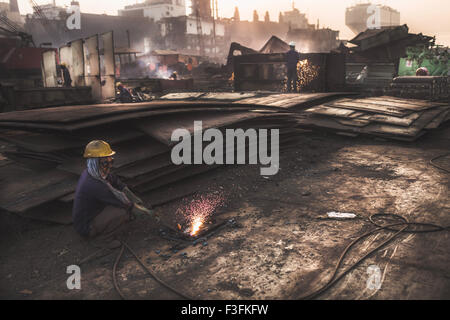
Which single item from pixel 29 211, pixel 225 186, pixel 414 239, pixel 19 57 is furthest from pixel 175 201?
pixel 19 57

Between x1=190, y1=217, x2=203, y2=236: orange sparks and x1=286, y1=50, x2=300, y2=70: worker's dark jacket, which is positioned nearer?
x1=190, y1=217, x2=203, y2=236: orange sparks

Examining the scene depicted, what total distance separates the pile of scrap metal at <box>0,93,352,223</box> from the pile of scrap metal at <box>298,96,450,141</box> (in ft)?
11.3

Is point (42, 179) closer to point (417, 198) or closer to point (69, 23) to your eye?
point (417, 198)

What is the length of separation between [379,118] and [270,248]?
6.20m

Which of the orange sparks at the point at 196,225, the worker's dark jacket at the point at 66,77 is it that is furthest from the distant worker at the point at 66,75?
the orange sparks at the point at 196,225

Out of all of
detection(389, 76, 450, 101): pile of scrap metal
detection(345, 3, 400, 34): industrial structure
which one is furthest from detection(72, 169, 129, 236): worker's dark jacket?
detection(345, 3, 400, 34): industrial structure

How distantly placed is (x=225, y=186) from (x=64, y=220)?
2450 mm

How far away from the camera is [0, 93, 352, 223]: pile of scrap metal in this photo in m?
4.47

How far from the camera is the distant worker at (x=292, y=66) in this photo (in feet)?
38.6

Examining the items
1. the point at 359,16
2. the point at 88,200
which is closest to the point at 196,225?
the point at 88,200

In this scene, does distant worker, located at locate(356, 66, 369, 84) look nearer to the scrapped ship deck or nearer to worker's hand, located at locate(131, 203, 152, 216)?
the scrapped ship deck

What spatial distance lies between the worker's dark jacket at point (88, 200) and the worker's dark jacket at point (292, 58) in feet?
31.9

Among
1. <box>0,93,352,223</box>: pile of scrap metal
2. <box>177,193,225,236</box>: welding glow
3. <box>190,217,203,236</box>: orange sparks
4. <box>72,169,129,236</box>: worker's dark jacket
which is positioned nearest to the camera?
<box>72,169,129,236</box>: worker's dark jacket

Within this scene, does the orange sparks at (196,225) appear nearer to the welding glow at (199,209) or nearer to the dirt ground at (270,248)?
the welding glow at (199,209)
